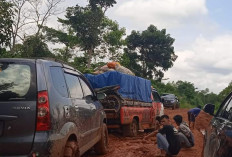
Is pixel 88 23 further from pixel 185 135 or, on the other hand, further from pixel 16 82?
pixel 16 82

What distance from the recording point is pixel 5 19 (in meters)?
9.55

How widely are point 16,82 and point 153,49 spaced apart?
39.2 m

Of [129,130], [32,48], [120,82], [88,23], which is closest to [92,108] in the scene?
[120,82]

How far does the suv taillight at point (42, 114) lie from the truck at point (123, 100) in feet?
20.6

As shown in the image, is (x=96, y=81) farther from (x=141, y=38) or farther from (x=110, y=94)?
(x=141, y=38)

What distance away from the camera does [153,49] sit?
140 feet

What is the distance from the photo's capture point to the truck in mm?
10398

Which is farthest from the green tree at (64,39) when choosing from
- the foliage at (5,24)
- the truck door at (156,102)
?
the foliage at (5,24)

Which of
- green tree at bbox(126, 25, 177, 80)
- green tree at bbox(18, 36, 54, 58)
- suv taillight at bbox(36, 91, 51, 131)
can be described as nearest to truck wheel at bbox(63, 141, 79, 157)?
suv taillight at bbox(36, 91, 51, 131)

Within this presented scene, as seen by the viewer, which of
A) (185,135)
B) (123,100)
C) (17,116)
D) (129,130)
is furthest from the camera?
(129,130)

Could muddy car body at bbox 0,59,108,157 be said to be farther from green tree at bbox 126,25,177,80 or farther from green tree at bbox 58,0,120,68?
green tree at bbox 126,25,177,80

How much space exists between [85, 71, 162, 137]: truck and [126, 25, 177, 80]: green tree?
29.9 metres

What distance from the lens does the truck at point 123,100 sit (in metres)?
10.4

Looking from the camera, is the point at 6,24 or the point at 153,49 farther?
the point at 153,49
